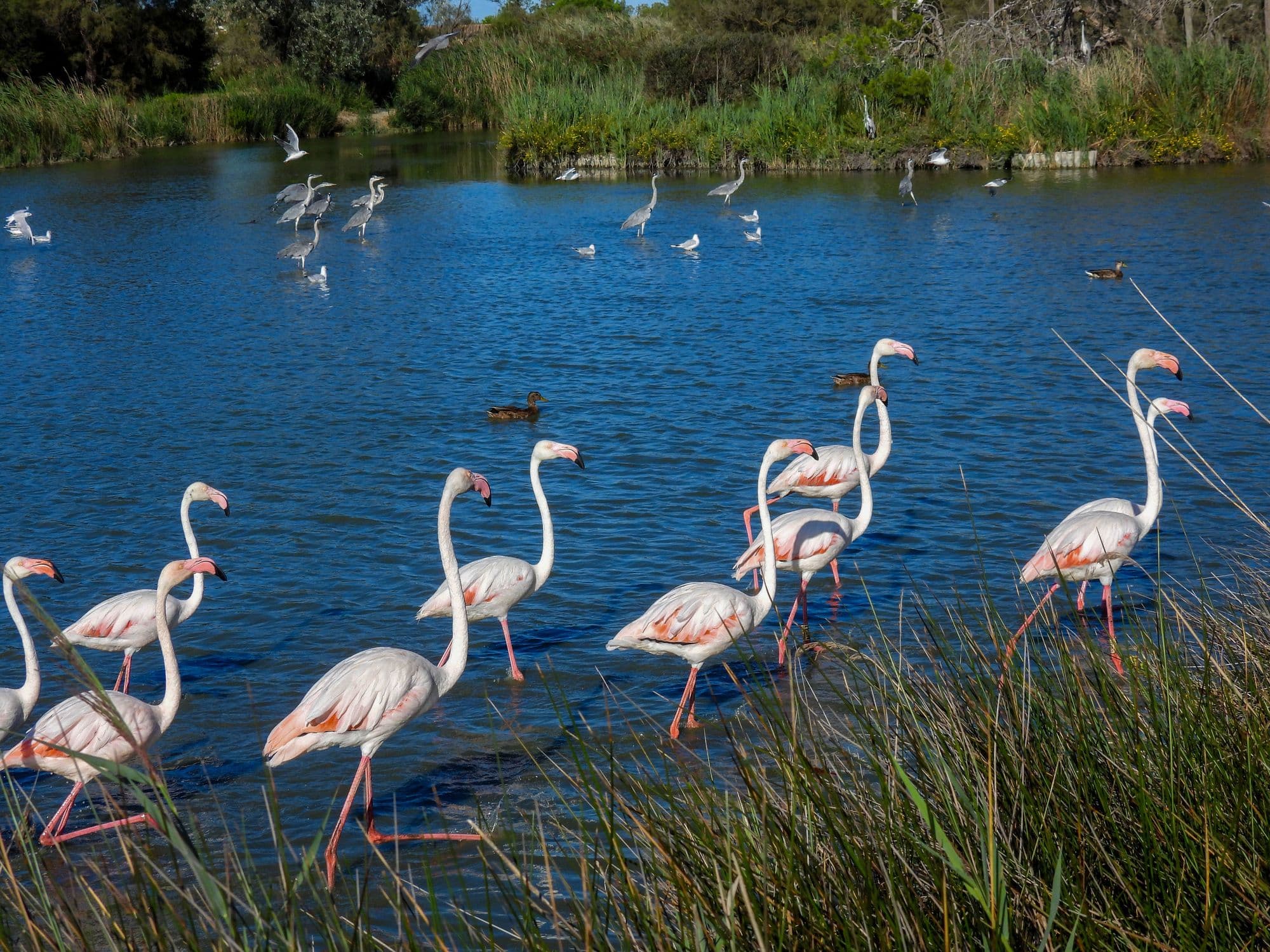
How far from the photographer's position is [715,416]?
38.0 ft

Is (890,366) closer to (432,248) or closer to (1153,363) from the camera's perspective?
(1153,363)

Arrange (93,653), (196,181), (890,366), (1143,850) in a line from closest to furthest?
(1143,850) < (93,653) < (890,366) < (196,181)

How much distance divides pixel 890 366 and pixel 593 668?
7.49 metres

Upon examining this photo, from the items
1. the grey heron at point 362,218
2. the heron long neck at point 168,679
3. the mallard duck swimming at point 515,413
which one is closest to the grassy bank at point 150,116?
the grey heron at point 362,218

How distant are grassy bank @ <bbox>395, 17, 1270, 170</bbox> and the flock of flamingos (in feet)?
69.9

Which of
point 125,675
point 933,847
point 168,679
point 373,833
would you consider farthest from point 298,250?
point 933,847

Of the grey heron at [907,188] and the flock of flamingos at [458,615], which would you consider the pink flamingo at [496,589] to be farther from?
the grey heron at [907,188]

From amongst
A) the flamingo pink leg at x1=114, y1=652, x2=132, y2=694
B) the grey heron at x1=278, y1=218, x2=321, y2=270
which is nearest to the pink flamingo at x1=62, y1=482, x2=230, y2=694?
the flamingo pink leg at x1=114, y1=652, x2=132, y2=694

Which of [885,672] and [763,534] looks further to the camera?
[763,534]

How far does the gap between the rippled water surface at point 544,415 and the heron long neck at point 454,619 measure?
44 cm

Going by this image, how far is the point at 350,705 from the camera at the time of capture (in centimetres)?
526

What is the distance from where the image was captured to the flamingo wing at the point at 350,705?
17.1ft

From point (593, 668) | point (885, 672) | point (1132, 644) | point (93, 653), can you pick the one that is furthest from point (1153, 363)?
point (93, 653)

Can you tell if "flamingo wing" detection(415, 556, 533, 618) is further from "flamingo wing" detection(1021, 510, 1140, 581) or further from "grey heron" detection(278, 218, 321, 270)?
"grey heron" detection(278, 218, 321, 270)
